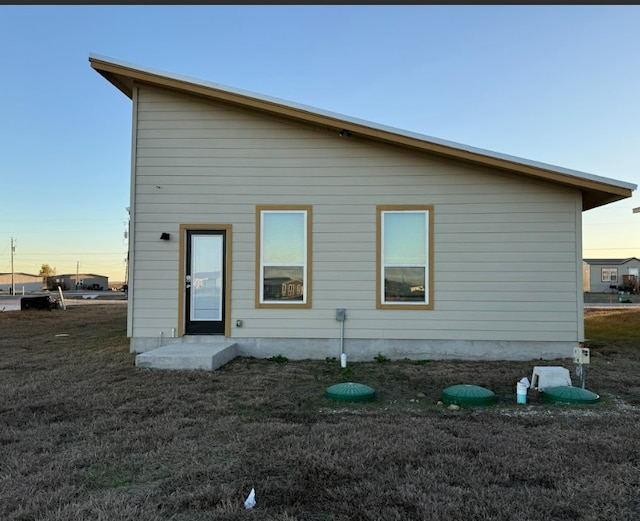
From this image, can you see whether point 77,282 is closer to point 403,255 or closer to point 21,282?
point 21,282

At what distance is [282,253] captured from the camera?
7.44m

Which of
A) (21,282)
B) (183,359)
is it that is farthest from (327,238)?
(21,282)

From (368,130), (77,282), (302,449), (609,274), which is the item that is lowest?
(302,449)

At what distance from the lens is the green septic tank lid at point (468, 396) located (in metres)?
4.61

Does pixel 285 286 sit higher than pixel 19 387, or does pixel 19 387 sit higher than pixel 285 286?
pixel 285 286

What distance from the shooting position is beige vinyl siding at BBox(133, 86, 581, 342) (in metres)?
7.13

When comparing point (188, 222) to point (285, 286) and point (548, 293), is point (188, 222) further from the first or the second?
point (548, 293)

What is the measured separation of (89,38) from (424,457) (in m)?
12.1

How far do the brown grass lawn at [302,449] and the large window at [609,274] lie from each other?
4136cm

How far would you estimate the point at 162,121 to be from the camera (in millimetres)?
7500

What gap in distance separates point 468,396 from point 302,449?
85.9 inches

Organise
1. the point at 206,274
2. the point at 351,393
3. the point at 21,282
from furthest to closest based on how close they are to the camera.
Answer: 1. the point at 21,282
2. the point at 206,274
3. the point at 351,393

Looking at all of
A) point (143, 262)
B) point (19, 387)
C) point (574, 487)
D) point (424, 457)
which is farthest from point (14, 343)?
point (574, 487)

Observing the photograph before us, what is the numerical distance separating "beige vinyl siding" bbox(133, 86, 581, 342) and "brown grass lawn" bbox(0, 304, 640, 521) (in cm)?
131
